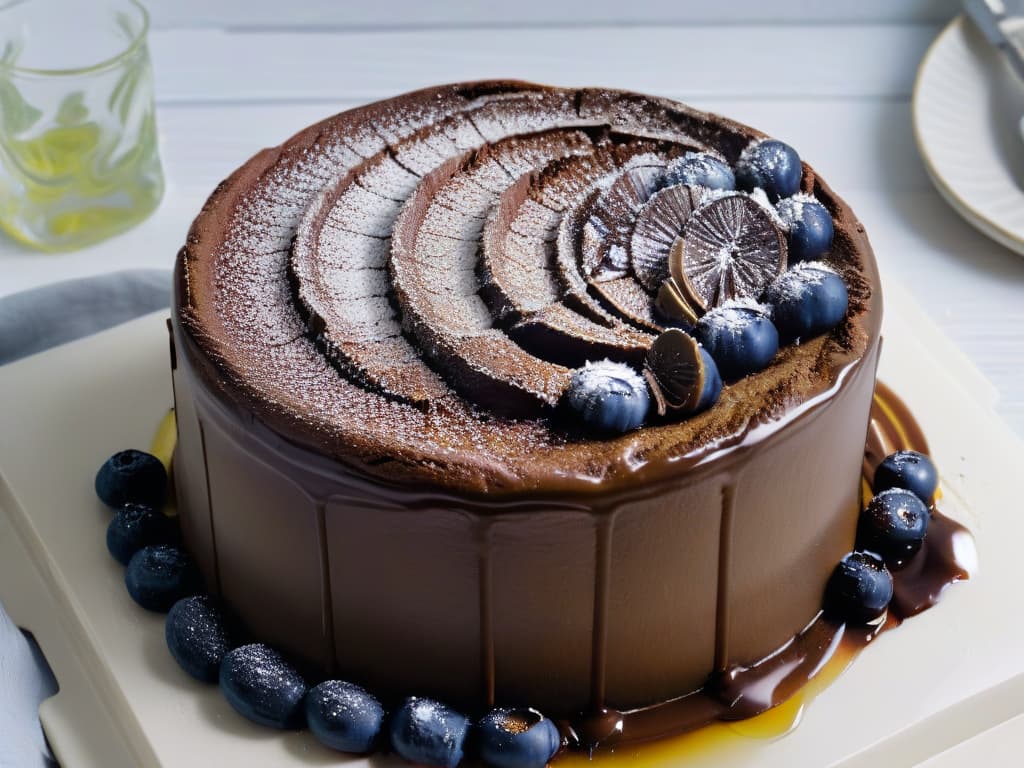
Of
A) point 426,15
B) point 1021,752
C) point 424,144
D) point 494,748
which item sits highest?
→ point 424,144

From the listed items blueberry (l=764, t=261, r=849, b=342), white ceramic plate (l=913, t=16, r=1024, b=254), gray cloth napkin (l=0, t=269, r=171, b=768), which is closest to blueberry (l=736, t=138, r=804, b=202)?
blueberry (l=764, t=261, r=849, b=342)

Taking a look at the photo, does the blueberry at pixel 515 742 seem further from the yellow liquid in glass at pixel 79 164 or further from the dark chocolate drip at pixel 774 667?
the yellow liquid in glass at pixel 79 164

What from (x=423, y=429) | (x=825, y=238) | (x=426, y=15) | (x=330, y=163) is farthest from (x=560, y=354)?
(x=426, y=15)

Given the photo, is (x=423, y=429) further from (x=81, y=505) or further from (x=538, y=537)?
(x=81, y=505)

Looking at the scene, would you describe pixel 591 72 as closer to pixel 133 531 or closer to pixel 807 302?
pixel 807 302

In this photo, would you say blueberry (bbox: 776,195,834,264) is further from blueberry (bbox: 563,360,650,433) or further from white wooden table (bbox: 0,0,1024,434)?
white wooden table (bbox: 0,0,1024,434)

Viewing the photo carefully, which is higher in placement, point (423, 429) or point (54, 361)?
point (423, 429)
